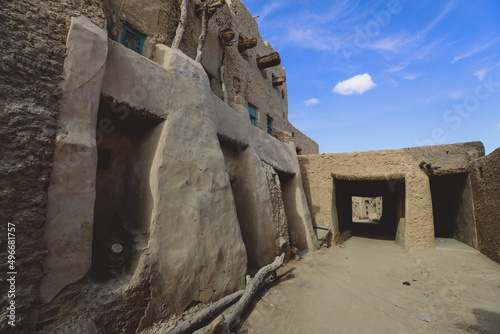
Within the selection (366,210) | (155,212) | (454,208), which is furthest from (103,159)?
(366,210)

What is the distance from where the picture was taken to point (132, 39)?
634 cm

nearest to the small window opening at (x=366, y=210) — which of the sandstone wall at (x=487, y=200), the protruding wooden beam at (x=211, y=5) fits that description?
the sandstone wall at (x=487, y=200)

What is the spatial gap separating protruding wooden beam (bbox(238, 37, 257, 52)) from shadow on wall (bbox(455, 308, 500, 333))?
1125cm

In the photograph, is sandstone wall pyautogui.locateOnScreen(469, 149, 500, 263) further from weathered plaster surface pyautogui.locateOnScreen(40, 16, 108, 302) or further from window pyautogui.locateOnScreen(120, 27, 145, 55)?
window pyautogui.locateOnScreen(120, 27, 145, 55)

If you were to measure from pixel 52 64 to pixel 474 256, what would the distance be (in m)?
10.2

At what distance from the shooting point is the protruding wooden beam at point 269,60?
1165 cm

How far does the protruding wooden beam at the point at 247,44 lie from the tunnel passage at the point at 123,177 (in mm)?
8345

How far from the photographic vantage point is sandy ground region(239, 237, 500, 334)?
12.2 feet

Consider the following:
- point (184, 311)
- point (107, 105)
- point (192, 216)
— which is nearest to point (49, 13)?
point (107, 105)

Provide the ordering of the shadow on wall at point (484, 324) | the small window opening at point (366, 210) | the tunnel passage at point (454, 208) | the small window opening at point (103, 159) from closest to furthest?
1. the shadow on wall at point (484, 324)
2. the small window opening at point (103, 159)
3. the tunnel passage at point (454, 208)
4. the small window opening at point (366, 210)

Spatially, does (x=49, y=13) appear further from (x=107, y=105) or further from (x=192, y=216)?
(x=192, y=216)

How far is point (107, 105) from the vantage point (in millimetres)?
3617

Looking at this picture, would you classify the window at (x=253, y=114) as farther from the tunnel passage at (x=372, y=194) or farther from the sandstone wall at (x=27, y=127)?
the sandstone wall at (x=27, y=127)

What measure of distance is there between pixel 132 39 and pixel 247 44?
589 cm
